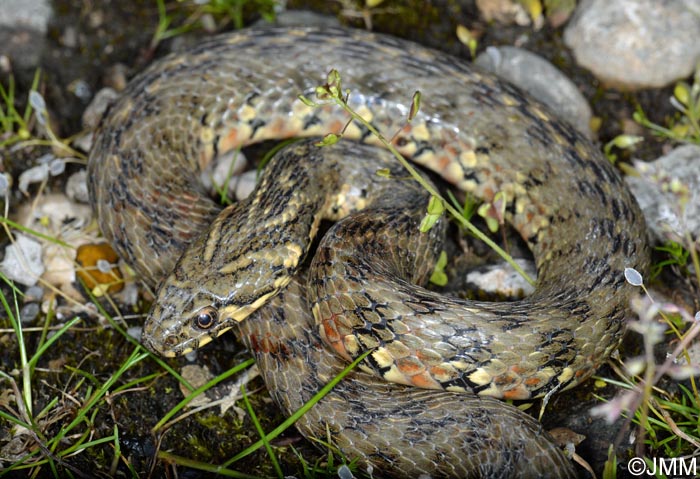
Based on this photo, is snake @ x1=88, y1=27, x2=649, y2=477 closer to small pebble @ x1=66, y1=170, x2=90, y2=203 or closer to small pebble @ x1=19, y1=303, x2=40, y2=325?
small pebble @ x1=66, y1=170, x2=90, y2=203

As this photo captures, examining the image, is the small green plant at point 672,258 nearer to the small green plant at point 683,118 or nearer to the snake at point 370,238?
the snake at point 370,238

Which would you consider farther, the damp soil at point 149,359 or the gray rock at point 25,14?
the gray rock at point 25,14

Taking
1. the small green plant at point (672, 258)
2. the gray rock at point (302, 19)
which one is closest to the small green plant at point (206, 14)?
the gray rock at point (302, 19)

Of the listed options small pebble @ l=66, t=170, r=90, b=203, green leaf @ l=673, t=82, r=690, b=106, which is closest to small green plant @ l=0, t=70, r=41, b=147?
small pebble @ l=66, t=170, r=90, b=203

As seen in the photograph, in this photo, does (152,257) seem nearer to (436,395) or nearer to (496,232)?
→ (436,395)

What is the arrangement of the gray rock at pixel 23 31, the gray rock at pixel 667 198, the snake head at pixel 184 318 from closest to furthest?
the snake head at pixel 184 318
the gray rock at pixel 667 198
the gray rock at pixel 23 31

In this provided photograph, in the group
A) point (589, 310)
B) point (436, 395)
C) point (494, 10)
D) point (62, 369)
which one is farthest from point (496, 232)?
point (62, 369)

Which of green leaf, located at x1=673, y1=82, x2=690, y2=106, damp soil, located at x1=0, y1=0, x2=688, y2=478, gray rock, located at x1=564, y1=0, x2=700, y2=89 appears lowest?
damp soil, located at x1=0, y1=0, x2=688, y2=478
